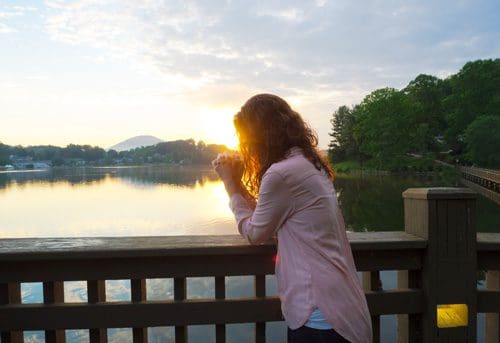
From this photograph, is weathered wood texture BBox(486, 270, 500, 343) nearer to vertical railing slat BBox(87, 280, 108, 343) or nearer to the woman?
the woman

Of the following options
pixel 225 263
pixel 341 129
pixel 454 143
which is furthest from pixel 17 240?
pixel 341 129

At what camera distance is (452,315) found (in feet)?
6.12

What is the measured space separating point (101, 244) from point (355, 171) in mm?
Result: 60473

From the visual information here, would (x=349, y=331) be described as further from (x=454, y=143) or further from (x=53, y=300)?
(x=454, y=143)

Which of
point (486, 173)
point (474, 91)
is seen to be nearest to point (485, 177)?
point (486, 173)

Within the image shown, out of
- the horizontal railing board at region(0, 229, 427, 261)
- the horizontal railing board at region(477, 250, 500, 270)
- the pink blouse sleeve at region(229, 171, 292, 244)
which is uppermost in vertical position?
the pink blouse sleeve at region(229, 171, 292, 244)

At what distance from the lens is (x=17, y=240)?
1.84 m

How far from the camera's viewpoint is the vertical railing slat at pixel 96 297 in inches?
68.0

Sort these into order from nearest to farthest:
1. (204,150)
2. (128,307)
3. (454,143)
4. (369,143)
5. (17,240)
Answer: (128,307) < (17,240) < (454,143) < (369,143) < (204,150)

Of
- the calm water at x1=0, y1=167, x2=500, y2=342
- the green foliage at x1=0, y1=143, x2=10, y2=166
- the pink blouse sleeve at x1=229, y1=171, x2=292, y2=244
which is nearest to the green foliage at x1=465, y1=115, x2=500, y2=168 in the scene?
the calm water at x1=0, y1=167, x2=500, y2=342

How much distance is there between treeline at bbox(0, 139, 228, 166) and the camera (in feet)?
376

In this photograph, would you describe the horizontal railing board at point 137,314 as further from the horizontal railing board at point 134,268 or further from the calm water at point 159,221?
the calm water at point 159,221

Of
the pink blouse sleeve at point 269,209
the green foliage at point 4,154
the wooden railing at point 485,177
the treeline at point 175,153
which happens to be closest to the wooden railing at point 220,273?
the pink blouse sleeve at point 269,209

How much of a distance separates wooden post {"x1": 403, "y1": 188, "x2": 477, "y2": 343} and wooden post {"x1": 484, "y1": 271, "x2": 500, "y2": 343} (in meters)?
0.19
